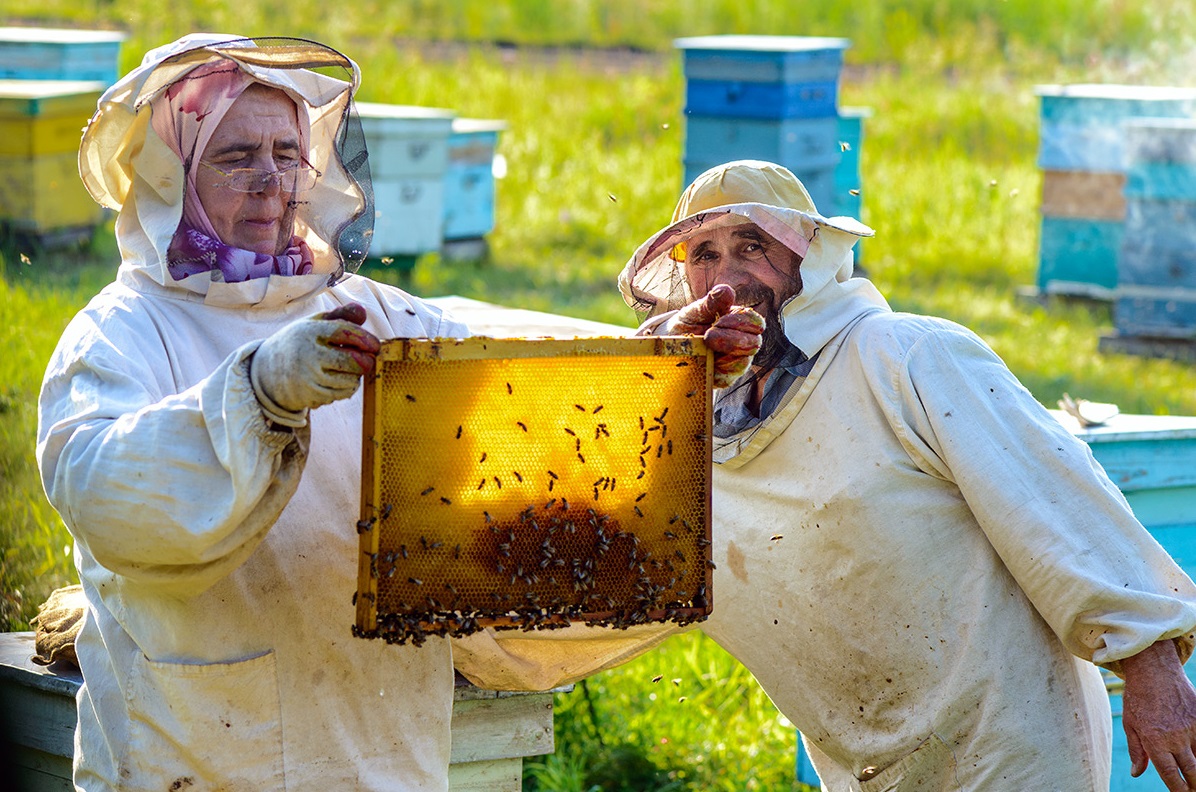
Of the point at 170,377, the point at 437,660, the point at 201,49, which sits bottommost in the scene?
the point at 437,660

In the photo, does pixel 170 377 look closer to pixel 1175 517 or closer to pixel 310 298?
pixel 310 298

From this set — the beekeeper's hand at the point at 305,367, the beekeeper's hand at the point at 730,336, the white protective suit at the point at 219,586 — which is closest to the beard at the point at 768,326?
the beekeeper's hand at the point at 730,336

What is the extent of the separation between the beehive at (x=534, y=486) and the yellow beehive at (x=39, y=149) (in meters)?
6.30

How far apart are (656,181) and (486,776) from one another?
9138mm

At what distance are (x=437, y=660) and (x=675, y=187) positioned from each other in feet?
31.5

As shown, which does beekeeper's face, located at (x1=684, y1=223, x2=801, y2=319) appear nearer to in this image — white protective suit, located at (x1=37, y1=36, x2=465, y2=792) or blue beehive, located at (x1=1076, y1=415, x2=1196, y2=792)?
white protective suit, located at (x1=37, y1=36, x2=465, y2=792)

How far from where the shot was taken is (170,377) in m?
2.44

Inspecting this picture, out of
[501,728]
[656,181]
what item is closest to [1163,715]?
[501,728]

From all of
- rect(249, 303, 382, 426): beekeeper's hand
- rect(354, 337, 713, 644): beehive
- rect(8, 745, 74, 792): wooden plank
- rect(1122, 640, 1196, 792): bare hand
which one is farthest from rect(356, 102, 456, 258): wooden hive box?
rect(249, 303, 382, 426): beekeeper's hand

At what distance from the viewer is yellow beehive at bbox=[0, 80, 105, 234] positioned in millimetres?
8047

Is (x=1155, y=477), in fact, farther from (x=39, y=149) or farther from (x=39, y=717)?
(x=39, y=149)

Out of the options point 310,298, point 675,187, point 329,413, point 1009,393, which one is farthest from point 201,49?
point 675,187

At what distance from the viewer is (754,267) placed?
10.3 feet

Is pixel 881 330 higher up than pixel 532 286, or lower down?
higher up
